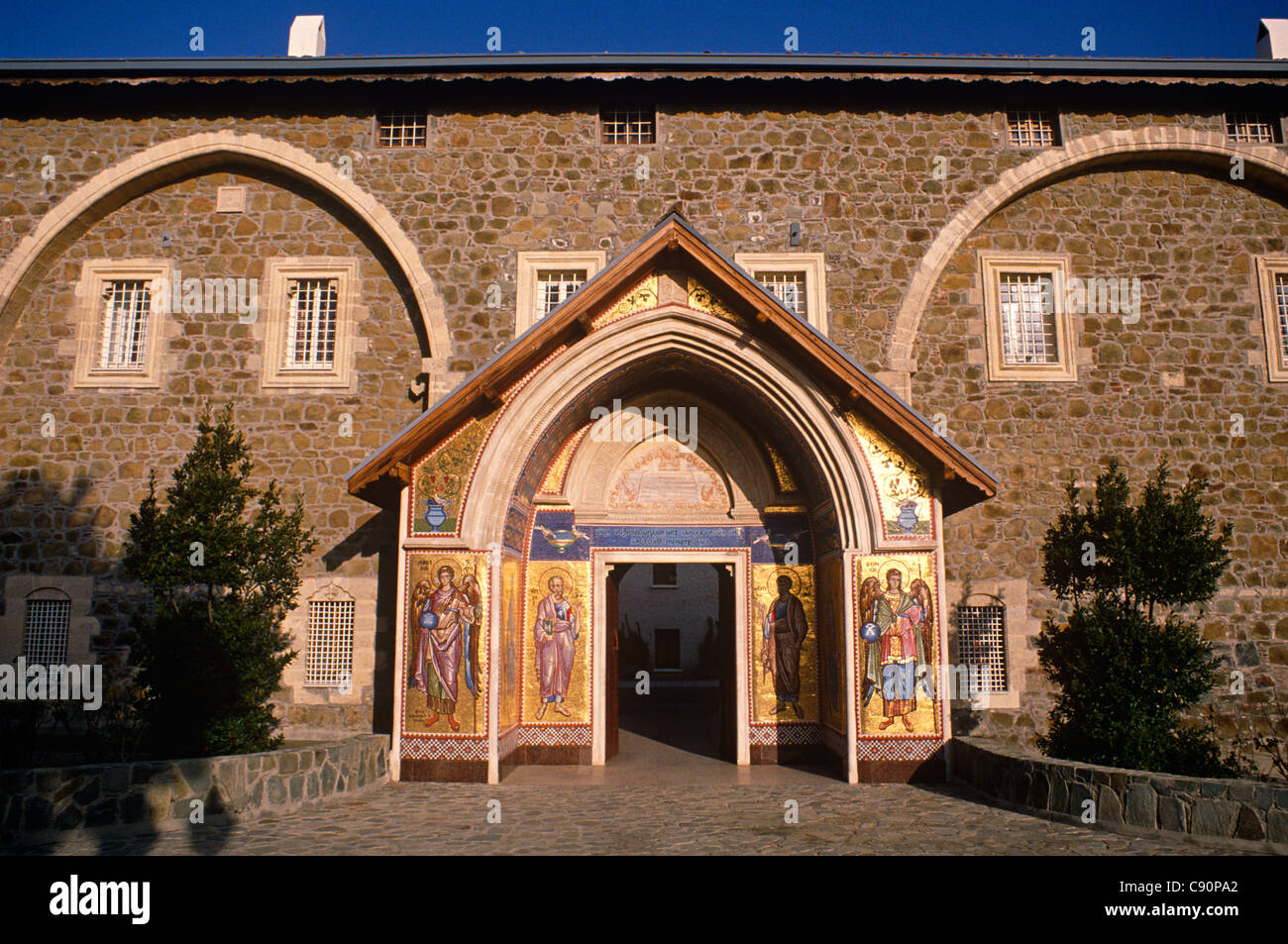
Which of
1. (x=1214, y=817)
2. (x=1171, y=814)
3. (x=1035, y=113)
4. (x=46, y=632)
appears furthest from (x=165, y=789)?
(x=1035, y=113)

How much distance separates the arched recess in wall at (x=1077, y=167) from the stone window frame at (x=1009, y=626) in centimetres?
350

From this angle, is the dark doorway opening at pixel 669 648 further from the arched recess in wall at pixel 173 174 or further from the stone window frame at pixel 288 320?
the arched recess in wall at pixel 173 174

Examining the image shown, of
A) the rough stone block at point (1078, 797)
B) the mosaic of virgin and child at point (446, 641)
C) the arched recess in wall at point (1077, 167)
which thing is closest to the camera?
the rough stone block at point (1078, 797)

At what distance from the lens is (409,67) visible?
42.0ft

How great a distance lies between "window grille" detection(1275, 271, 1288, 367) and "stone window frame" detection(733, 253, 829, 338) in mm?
7159

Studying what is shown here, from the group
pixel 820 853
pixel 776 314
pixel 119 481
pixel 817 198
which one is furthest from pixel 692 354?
pixel 119 481

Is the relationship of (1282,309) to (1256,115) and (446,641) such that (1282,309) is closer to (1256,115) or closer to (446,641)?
(1256,115)

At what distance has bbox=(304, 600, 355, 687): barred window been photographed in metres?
11.9

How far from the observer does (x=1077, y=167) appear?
42.5ft

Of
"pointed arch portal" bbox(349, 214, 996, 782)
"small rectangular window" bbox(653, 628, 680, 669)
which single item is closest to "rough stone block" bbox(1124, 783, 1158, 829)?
"pointed arch portal" bbox(349, 214, 996, 782)

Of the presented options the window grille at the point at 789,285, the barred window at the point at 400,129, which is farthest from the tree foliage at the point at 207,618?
the window grille at the point at 789,285

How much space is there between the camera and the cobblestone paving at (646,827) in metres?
6.92

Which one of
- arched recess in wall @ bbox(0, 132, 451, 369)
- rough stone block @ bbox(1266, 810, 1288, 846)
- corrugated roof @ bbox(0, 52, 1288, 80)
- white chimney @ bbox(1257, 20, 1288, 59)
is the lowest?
rough stone block @ bbox(1266, 810, 1288, 846)

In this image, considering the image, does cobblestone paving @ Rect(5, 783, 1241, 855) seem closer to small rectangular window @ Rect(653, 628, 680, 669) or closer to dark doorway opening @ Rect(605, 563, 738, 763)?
dark doorway opening @ Rect(605, 563, 738, 763)
